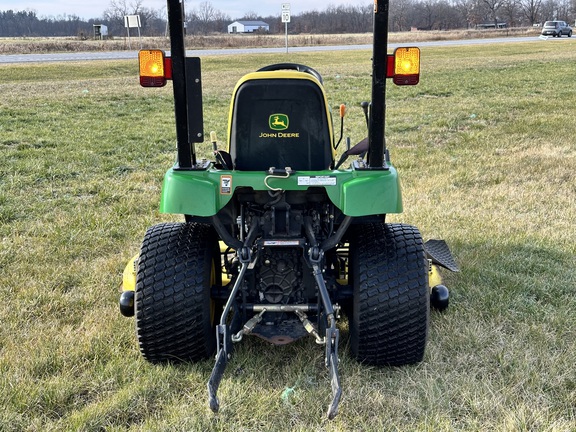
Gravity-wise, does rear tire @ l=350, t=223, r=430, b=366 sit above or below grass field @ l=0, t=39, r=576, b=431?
above

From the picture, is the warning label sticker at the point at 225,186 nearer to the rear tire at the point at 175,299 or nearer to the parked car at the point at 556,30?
the rear tire at the point at 175,299

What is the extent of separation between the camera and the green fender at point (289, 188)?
251cm

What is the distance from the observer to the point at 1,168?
21.3ft

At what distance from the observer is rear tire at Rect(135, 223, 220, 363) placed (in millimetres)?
2646

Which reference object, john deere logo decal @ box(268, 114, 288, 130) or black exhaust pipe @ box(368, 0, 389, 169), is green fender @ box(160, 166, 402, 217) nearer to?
black exhaust pipe @ box(368, 0, 389, 169)

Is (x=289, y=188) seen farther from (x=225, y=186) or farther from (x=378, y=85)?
(x=378, y=85)

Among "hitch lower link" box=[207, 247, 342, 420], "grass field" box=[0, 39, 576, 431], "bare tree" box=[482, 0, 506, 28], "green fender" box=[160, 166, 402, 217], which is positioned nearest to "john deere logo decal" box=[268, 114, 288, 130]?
"green fender" box=[160, 166, 402, 217]

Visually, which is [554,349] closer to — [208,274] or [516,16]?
[208,274]

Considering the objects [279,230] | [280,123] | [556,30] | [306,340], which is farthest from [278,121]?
[556,30]

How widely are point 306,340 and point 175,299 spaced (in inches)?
30.5

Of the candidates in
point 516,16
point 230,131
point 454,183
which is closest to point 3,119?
point 454,183

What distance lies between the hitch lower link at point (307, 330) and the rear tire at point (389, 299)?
9.4 inches

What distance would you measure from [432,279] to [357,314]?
778 mm

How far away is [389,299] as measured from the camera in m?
2.62
